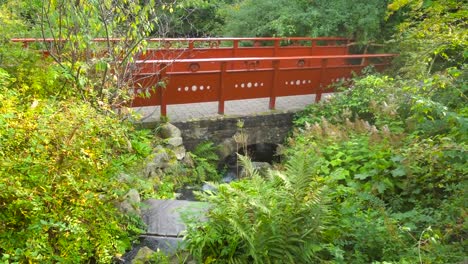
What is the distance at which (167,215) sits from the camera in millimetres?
4828

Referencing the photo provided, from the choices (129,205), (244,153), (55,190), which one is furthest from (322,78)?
(55,190)

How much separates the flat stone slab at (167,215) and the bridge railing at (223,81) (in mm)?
2202

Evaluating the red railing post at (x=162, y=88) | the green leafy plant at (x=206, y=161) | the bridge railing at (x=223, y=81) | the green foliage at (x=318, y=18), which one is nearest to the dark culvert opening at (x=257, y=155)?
the green leafy plant at (x=206, y=161)

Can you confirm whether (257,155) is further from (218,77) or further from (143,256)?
(143,256)

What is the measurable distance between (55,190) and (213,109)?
5441 mm

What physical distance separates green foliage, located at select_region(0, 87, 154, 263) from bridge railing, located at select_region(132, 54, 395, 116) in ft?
9.20

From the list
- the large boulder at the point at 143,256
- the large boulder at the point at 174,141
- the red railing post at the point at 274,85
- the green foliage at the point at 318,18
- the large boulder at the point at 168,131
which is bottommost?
the large boulder at the point at 174,141

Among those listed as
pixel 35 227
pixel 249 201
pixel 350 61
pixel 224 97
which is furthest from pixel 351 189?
pixel 350 61

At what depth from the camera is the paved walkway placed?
7816 millimetres

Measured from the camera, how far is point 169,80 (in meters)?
7.45

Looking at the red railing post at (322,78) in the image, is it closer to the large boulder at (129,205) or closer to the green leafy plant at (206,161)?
the green leafy plant at (206,161)

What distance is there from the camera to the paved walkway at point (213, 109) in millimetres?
7816

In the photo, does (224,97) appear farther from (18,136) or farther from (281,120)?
(18,136)

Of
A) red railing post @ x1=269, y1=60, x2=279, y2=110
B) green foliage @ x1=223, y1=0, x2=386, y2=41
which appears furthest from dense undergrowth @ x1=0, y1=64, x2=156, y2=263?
green foliage @ x1=223, y1=0, x2=386, y2=41
